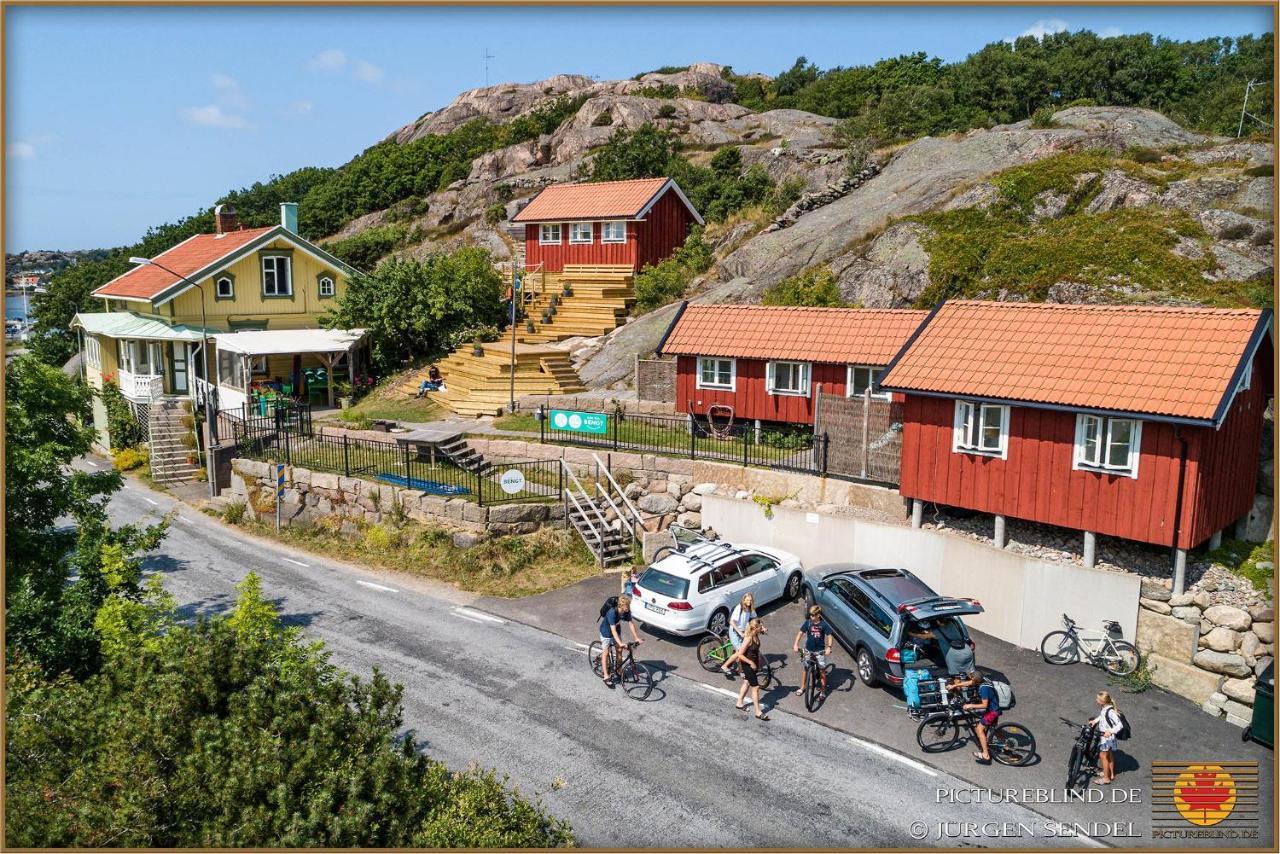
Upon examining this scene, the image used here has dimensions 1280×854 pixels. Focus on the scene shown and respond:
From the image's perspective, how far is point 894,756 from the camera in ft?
45.6

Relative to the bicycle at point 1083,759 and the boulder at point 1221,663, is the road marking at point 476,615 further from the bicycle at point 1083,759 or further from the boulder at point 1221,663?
the boulder at point 1221,663

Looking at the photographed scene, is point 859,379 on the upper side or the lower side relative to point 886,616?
upper

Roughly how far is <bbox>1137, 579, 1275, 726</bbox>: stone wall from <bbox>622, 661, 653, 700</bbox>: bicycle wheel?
359 inches

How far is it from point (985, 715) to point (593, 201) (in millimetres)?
34152

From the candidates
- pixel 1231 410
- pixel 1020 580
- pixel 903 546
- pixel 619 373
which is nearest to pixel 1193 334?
pixel 1231 410

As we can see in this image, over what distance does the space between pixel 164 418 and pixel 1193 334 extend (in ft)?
111

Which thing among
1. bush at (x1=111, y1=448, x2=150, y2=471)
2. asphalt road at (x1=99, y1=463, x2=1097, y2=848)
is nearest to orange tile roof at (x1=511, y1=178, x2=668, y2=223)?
bush at (x1=111, y1=448, x2=150, y2=471)

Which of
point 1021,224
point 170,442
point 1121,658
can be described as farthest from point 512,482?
point 1021,224

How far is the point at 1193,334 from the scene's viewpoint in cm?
1734

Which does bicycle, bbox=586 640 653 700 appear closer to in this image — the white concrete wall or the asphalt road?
the asphalt road

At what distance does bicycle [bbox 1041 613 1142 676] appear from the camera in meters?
16.5

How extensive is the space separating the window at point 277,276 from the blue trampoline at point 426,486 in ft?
59.1

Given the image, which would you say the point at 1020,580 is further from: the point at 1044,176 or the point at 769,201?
the point at 769,201

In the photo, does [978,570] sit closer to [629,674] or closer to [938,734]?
[938,734]
